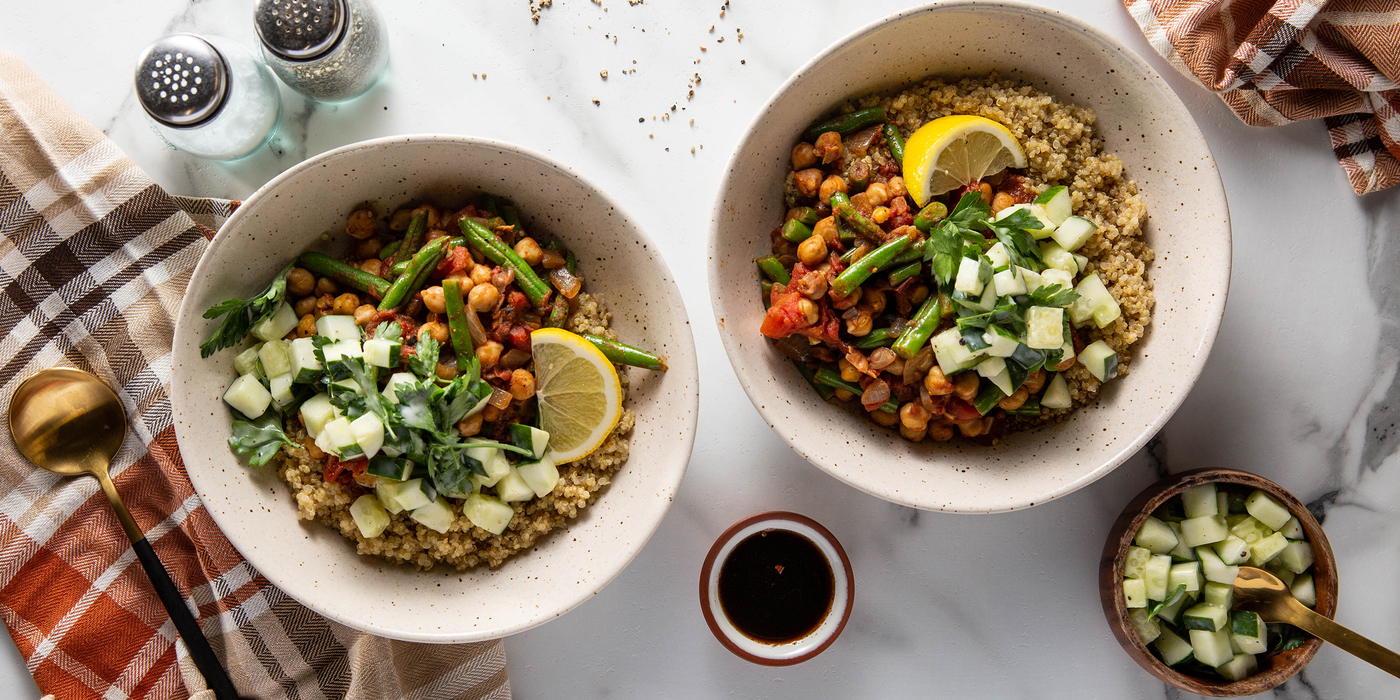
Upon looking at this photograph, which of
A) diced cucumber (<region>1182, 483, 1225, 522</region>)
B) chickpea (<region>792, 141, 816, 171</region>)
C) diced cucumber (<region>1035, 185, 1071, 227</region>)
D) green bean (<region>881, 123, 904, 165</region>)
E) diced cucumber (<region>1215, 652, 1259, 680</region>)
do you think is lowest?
diced cucumber (<region>1215, 652, 1259, 680</region>)

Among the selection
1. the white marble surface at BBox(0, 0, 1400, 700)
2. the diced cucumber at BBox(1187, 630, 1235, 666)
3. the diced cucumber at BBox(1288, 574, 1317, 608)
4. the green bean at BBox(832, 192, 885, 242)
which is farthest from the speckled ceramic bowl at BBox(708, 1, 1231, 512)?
the diced cucumber at BBox(1288, 574, 1317, 608)

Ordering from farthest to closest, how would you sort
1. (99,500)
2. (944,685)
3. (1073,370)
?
(944,685)
(99,500)
(1073,370)

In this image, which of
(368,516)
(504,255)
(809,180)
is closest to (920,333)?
(809,180)

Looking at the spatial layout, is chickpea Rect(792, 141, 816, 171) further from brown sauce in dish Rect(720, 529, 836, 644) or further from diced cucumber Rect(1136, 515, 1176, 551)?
diced cucumber Rect(1136, 515, 1176, 551)

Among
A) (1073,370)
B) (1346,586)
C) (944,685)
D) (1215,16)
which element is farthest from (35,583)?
(1346,586)

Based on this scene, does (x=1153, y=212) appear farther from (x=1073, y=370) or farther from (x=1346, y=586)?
(x=1346, y=586)

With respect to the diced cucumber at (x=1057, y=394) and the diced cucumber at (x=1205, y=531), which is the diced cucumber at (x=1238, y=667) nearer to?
the diced cucumber at (x=1205, y=531)
